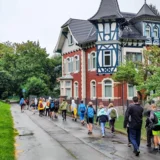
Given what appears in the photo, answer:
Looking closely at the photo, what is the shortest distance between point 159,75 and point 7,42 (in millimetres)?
73417

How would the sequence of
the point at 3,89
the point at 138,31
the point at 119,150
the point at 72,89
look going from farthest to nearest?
the point at 3,89 → the point at 72,89 → the point at 138,31 → the point at 119,150

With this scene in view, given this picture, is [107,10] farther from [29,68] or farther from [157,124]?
[29,68]

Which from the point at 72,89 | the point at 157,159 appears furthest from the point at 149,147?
the point at 72,89

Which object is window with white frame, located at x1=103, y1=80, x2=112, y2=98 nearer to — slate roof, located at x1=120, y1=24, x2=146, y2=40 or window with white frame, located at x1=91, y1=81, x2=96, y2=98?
window with white frame, located at x1=91, y1=81, x2=96, y2=98

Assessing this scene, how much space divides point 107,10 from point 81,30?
19.2 feet

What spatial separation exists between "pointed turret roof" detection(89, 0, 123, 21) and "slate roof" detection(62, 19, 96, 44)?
2.60 meters

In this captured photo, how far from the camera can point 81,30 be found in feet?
127

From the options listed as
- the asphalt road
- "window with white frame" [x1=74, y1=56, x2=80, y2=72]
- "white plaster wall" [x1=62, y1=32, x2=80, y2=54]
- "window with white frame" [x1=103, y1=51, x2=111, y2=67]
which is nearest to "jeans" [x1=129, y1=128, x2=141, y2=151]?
the asphalt road

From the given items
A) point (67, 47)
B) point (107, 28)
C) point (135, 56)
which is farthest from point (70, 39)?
point (135, 56)

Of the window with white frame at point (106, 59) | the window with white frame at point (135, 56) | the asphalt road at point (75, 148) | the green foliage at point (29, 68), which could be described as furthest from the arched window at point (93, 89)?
the asphalt road at point (75, 148)

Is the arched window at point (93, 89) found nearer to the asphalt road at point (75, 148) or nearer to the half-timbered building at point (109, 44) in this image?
the half-timbered building at point (109, 44)

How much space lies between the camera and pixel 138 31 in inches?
1364

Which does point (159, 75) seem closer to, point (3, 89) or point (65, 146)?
point (65, 146)

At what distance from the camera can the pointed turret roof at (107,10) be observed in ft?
106
